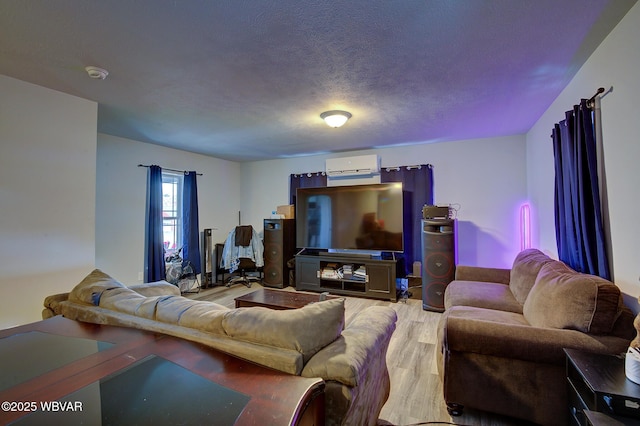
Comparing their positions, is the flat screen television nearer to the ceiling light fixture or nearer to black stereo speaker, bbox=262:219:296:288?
black stereo speaker, bbox=262:219:296:288

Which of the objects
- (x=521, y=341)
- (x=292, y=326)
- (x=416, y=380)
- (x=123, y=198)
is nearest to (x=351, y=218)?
(x=416, y=380)

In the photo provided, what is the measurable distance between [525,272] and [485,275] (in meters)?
0.68

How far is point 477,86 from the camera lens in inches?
96.3

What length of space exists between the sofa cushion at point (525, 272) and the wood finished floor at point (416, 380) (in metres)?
0.90

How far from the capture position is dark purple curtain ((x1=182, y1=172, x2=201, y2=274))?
4859 millimetres

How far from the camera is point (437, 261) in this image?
12.0 feet

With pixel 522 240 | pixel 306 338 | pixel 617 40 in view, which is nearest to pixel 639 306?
pixel 617 40

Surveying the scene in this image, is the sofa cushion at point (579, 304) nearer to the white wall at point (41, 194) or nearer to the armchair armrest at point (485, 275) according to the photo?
the armchair armrest at point (485, 275)

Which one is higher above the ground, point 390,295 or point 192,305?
point 192,305

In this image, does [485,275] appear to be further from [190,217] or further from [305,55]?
[190,217]

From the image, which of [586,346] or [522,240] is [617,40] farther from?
[522,240]

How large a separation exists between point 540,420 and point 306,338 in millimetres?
1546

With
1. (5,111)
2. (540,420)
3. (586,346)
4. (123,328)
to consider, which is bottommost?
(540,420)

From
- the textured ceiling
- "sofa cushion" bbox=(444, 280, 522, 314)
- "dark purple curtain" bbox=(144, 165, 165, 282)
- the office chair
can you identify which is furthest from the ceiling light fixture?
"dark purple curtain" bbox=(144, 165, 165, 282)
